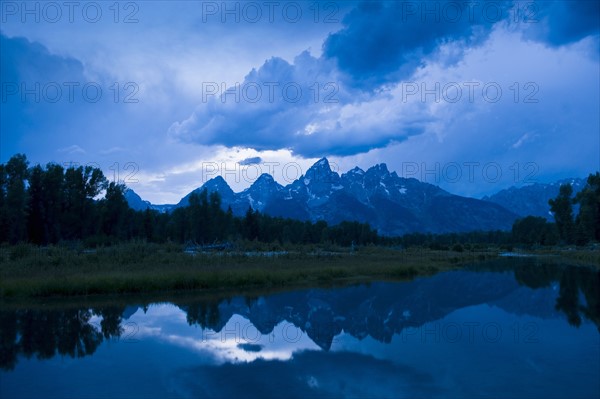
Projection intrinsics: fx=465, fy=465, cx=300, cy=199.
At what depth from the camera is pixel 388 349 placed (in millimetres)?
14273

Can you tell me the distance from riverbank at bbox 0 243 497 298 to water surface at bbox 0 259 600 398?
344cm

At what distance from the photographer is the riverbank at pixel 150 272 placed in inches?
984

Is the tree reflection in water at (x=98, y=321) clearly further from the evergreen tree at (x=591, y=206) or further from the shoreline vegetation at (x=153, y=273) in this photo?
the evergreen tree at (x=591, y=206)

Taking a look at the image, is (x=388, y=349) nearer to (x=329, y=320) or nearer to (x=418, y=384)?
(x=418, y=384)

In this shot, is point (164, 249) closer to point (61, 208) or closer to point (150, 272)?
point (150, 272)

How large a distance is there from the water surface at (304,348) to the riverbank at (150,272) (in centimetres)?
344

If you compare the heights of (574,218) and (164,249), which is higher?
(574,218)

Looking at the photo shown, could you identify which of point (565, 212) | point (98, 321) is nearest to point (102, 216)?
point (98, 321)

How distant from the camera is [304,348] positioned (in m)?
14.6

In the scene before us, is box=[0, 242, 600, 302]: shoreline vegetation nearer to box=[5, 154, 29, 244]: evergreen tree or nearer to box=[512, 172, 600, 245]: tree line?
box=[5, 154, 29, 244]: evergreen tree

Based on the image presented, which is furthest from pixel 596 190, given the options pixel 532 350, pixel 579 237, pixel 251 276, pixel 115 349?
pixel 115 349

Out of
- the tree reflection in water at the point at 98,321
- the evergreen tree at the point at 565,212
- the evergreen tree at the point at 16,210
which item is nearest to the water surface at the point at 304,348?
the tree reflection in water at the point at 98,321

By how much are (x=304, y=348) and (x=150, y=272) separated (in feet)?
58.0

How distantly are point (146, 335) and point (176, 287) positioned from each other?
1126 centimetres
